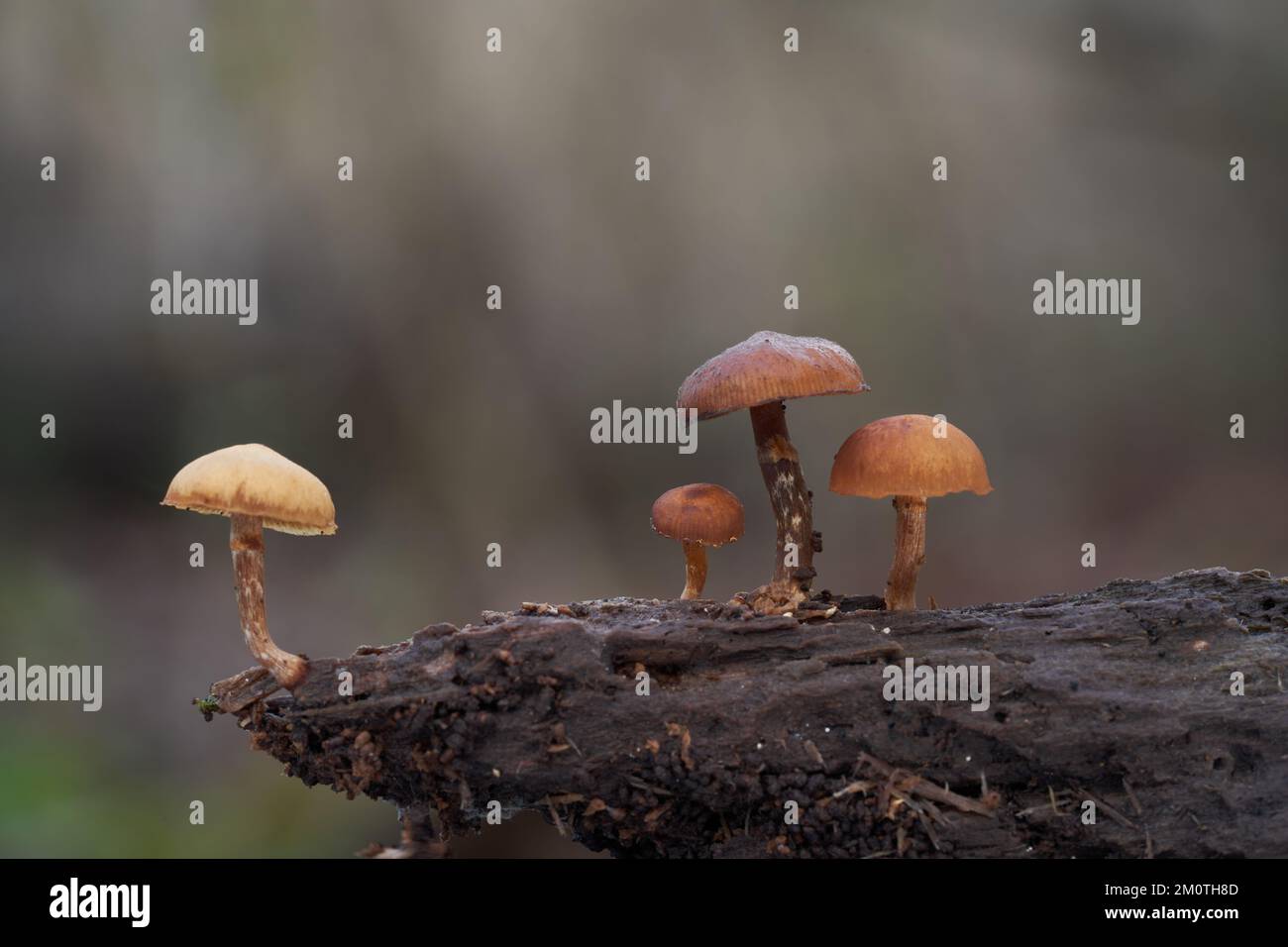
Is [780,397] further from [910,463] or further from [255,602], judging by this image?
[255,602]

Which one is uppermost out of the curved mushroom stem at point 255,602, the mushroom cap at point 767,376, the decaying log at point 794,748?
the mushroom cap at point 767,376

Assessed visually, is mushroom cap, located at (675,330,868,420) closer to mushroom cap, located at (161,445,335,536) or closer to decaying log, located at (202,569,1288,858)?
decaying log, located at (202,569,1288,858)

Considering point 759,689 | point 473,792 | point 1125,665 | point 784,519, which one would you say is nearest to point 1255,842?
point 1125,665

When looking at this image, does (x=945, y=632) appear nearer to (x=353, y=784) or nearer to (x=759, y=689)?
(x=759, y=689)

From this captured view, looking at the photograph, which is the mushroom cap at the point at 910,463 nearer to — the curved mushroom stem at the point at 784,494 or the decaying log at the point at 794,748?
the curved mushroom stem at the point at 784,494

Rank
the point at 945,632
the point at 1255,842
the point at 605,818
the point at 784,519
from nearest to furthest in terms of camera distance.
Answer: the point at 1255,842, the point at 605,818, the point at 945,632, the point at 784,519

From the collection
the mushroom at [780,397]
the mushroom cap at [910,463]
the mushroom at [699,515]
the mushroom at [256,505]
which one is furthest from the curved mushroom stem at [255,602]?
the mushroom cap at [910,463]
